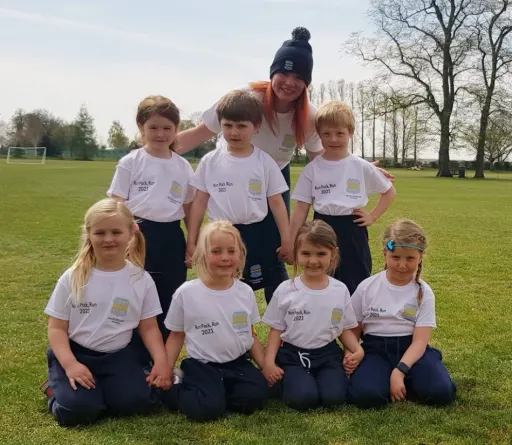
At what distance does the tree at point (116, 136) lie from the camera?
93331mm

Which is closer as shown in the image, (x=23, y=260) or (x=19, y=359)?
(x=19, y=359)

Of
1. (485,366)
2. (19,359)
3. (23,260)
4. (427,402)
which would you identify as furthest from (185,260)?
(23,260)

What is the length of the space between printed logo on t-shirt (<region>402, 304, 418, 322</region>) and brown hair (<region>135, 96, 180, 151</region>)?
6.72 feet

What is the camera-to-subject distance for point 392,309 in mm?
4023

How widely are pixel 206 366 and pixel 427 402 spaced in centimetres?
A: 139

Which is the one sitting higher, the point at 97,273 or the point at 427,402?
the point at 97,273

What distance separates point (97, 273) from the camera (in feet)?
12.4

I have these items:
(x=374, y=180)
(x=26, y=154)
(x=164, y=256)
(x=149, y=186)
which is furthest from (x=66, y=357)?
(x=26, y=154)

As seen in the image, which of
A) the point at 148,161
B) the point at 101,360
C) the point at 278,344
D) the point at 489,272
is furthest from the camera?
the point at 489,272

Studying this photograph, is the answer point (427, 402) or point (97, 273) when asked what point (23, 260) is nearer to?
point (97, 273)

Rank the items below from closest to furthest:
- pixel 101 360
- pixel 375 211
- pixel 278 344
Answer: pixel 101 360, pixel 278 344, pixel 375 211

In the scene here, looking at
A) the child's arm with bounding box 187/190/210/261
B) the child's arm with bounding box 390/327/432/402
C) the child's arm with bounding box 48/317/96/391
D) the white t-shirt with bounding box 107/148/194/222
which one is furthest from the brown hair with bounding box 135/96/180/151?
the child's arm with bounding box 390/327/432/402

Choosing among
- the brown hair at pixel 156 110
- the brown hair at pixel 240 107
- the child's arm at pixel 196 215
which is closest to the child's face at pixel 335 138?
the brown hair at pixel 240 107

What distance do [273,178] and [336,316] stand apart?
106cm
